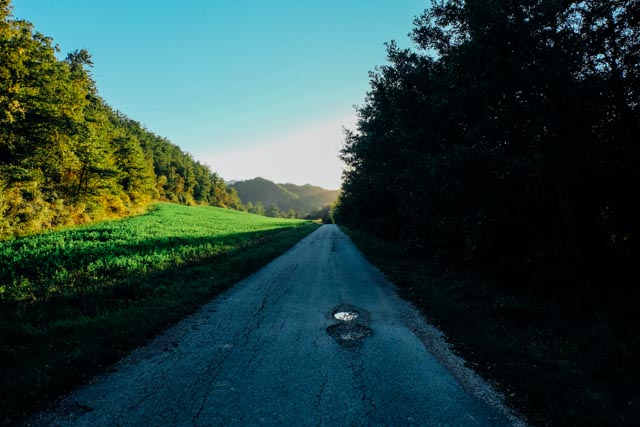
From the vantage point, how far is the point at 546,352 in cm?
515

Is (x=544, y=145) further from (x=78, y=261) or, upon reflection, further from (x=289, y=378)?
(x=78, y=261)

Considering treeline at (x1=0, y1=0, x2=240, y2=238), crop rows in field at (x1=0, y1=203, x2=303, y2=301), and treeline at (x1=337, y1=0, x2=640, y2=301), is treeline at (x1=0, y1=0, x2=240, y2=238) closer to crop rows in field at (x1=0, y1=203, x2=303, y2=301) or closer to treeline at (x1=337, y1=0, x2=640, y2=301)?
crop rows in field at (x1=0, y1=203, x2=303, y2=301)

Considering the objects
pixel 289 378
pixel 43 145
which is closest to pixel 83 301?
pixel 289 378

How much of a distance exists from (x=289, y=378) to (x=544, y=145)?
294 inches

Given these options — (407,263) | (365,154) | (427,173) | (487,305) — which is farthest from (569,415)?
(365,154)

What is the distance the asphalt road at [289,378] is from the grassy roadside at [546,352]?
0.46 m

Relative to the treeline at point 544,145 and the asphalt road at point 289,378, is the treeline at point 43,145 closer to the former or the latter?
the asphalt road at point 289,378

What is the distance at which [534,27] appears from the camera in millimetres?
7316

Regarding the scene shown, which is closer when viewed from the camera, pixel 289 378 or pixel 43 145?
pixel 289 378

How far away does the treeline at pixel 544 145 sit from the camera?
686 cm

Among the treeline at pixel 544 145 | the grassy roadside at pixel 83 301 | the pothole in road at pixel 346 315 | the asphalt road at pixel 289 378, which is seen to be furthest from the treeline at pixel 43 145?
the treeline at pixel 544 145

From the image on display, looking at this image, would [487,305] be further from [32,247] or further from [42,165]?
[42,165]

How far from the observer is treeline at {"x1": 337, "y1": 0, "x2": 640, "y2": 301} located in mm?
6863

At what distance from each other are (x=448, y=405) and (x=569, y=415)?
1.35 meters
